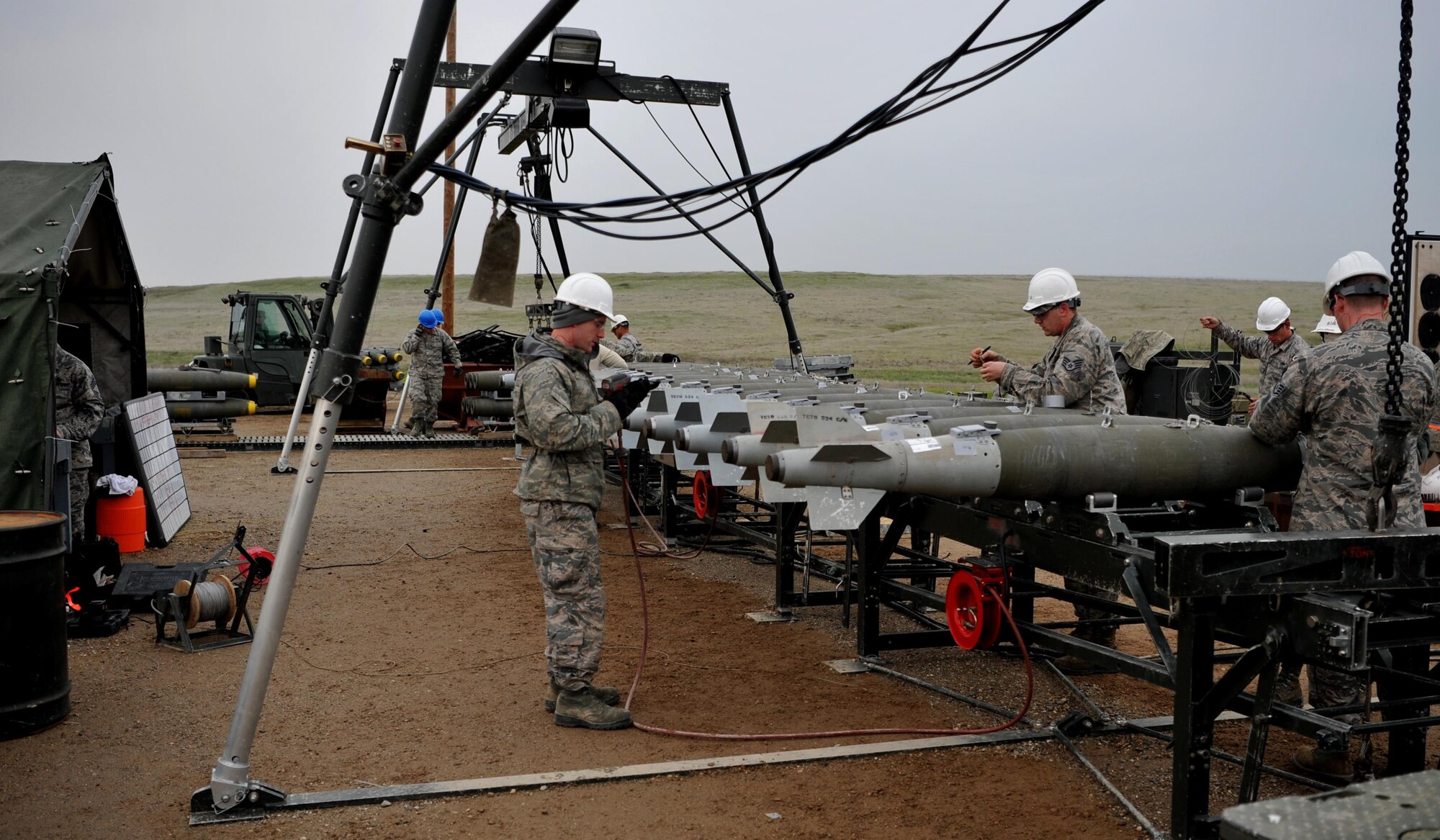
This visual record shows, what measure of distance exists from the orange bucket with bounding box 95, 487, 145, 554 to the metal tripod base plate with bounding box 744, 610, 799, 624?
5410 mm

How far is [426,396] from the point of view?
61.5 ft

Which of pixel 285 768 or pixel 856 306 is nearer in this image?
pixel 285 768

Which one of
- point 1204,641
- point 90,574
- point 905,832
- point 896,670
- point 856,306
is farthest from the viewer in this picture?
point 856,306

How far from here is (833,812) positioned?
4.41m

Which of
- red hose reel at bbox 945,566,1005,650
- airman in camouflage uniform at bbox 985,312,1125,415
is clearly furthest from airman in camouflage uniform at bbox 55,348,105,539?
airman in camouflage uniform at bbox 985,312,1125,415

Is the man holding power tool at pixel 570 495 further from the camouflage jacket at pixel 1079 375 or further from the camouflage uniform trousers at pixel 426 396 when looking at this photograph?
the camouflage uniform trousers at pixel 426 396

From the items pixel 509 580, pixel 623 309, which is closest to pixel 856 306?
pixel 623 309

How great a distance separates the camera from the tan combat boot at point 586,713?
17.7 feet

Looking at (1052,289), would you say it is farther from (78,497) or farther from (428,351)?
(428,351)

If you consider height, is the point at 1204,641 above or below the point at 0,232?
below

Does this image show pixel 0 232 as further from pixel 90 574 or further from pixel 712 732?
pixel 712 732

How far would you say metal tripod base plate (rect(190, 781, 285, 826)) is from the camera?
433cm

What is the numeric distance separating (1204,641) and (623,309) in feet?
192

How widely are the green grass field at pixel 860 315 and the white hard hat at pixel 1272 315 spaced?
16.4 m
